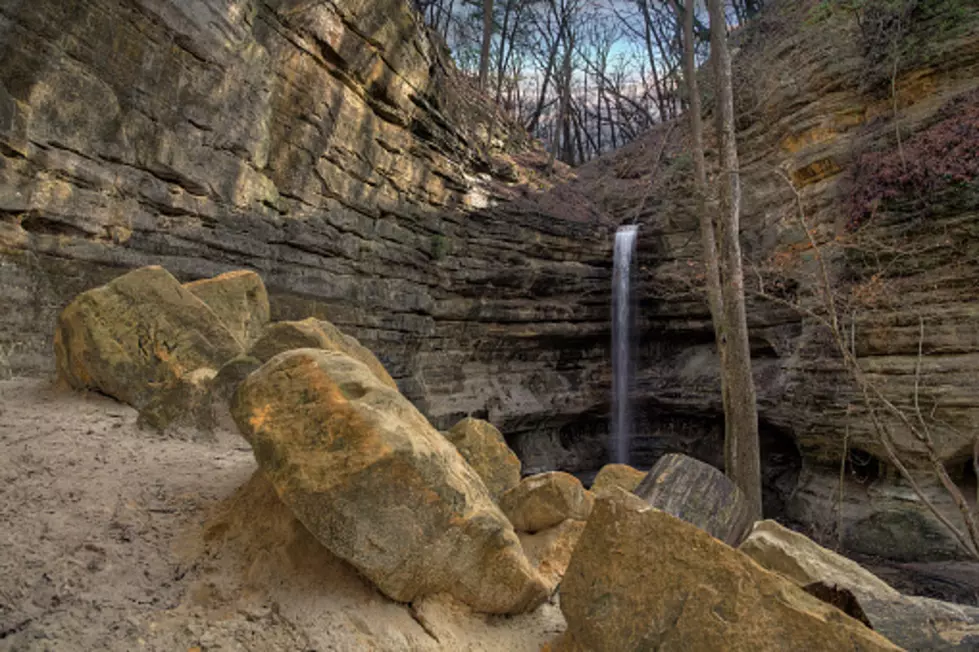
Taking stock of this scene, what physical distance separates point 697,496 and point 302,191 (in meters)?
8.80

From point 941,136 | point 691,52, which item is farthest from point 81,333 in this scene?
point 941,136

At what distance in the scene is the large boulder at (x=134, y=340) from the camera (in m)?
3.98

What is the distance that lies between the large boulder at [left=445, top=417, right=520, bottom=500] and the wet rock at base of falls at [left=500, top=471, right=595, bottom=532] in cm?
83

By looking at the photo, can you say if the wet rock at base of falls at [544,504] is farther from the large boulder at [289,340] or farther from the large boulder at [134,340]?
the large boulder at [134,340]

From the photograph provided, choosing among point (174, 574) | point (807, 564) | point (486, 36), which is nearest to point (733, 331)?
point (807, 564)

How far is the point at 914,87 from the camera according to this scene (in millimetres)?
11539

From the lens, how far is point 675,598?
2.05 m

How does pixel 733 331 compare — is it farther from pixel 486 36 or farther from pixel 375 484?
pixel 486 36

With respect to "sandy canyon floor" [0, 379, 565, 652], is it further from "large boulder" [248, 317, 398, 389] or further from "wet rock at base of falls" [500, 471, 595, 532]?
"large boulder" [248, 317, 398, 389]

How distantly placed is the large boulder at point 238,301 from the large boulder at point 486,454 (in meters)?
2.32

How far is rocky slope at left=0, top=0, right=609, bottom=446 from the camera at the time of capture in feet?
21.7

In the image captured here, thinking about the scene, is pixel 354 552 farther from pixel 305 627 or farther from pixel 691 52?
pixel 691 52

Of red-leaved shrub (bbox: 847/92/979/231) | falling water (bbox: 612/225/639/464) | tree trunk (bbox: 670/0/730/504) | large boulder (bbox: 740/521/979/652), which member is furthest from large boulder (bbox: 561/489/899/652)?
falling water (bbox: 612/225/639/464)

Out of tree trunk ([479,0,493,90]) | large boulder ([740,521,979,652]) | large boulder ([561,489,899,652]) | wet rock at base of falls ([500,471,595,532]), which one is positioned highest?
tree trunk ([479,0,493,90])
